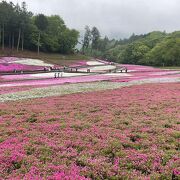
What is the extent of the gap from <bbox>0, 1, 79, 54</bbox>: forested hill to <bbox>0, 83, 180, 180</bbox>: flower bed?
8772 centimetres

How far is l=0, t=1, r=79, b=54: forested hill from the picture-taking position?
317ft

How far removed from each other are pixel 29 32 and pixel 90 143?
101128mm

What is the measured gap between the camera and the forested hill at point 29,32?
96562mm

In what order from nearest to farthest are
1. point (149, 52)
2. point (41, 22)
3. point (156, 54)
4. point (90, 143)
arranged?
point (90, 143) < point (41, 22) < point (156, 54) < point (149, 52)

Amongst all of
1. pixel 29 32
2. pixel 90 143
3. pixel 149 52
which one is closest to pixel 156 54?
pixel 149 52

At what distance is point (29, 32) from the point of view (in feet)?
341

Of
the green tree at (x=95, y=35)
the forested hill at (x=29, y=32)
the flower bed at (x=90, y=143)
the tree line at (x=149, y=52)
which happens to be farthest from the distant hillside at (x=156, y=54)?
the flower bed at (x=90, y=143)

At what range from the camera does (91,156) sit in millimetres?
8516

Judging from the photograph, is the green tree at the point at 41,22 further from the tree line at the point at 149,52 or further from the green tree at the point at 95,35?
the green tree at the point at 95,35

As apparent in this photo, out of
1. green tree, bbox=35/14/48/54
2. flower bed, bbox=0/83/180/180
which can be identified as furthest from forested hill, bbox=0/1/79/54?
flower bed, bbox=0/83/180/180

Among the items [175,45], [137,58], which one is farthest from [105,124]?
[137,58]

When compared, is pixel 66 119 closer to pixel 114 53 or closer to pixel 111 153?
pixel 111 153

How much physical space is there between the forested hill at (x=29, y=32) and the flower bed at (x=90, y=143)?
3454 inches

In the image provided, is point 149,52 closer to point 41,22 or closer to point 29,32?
point 41,22
